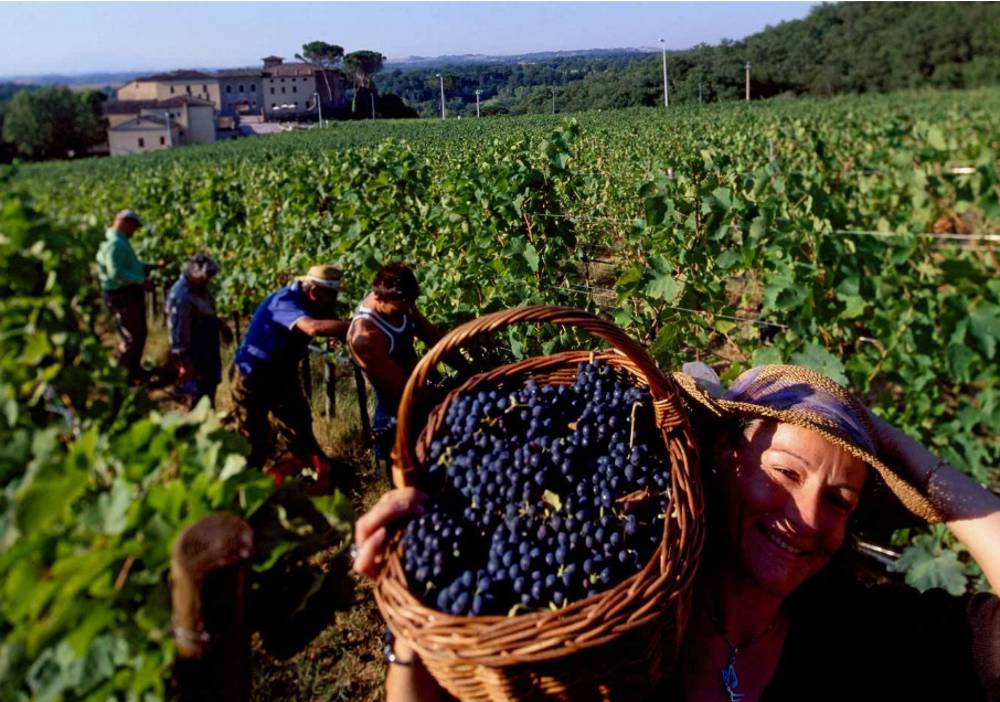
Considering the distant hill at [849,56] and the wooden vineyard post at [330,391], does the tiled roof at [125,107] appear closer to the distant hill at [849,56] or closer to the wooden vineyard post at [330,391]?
the distant hill at [849,56]

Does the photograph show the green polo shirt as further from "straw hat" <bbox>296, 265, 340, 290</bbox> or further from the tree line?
the tree line

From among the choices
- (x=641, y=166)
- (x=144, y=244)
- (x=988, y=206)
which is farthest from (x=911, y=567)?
(x=641, y=166)

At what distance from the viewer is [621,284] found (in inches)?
140

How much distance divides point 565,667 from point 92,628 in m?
0.60

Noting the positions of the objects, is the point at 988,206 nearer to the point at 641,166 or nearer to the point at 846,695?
the point at 846,695

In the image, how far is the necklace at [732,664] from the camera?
58.5 inches

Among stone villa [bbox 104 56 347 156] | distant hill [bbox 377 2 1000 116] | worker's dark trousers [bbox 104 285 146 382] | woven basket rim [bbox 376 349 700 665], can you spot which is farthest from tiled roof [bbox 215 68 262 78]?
woven basket rim [bbox 376 349 700 665]

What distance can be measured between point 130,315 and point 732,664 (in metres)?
7.14

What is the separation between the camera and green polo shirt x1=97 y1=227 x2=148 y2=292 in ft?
23.2

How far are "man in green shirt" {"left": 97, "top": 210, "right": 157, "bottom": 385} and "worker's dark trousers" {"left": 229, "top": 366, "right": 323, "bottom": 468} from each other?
2.33 meters

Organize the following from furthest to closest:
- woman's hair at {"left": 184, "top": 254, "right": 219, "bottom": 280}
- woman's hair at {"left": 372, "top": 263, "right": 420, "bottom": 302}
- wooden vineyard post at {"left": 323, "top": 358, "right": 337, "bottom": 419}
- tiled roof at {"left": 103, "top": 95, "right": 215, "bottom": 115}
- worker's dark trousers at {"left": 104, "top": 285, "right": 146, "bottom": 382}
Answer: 1. tiled roof at {"left": 103, "top": 95, "right": 215, "bottom": 115}
2. worker's dark trousers at {"left": 104, "top": 285, "right": 146, "bottom": 382}
3. wooden vineyard post at {"left": 323, "top": 358, "right": 337, "bottom": 419}
4. woman's hair at {"left": 184, "top": 254, "right": 219, "bottom": 280}
5. woman's hair at {"left": 372, "top": 263, "right": 420, "bottom": 302}

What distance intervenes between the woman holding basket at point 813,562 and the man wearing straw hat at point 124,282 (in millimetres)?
6517

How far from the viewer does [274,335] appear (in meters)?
4.80

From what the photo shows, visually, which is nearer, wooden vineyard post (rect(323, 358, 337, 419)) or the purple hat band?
the purple hat band
